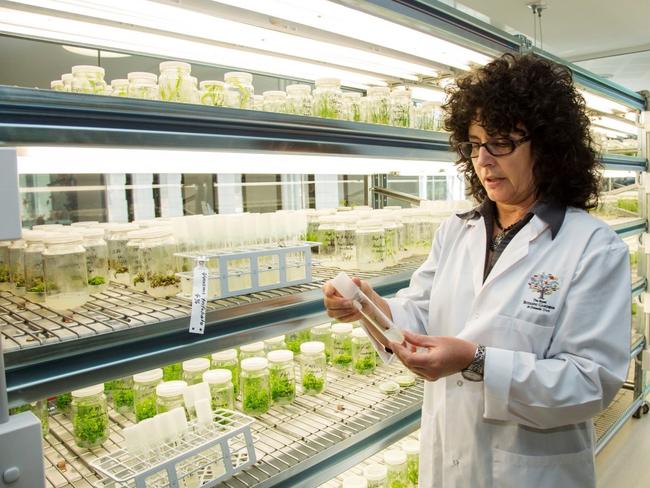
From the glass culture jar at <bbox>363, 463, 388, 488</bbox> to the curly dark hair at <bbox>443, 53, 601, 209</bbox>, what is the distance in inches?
52.5

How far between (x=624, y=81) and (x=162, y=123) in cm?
969

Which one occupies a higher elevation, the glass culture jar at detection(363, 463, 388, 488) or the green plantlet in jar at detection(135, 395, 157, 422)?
the green plantlet in jar at detection(135, 395, 157, 422)

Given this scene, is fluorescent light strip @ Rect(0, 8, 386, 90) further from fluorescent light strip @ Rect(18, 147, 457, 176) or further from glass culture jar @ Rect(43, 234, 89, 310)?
glass culture jar @ Rect(43, 234, 89, 310)

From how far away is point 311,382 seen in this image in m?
2.12

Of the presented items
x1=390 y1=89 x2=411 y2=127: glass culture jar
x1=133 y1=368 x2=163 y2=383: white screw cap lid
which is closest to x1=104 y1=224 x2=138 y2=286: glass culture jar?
x1=133 y1=368 x2=163 y2=383: white screw cap lid

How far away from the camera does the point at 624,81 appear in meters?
8.82

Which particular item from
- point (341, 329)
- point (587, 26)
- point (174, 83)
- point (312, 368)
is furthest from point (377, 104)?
point (587, 26)

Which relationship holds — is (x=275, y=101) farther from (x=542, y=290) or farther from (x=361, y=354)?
(x=361, y=354)

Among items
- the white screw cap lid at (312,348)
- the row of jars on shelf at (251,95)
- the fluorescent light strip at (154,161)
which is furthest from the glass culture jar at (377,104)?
the white screw cap lid at (312,348)

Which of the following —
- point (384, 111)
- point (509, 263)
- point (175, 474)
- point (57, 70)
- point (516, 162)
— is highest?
point (57, 70)

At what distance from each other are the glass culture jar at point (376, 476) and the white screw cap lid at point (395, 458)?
37 millimetres

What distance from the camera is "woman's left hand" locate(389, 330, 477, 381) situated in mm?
1284

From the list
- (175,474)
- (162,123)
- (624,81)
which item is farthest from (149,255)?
(624,81)

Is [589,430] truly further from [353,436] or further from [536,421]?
[353,436]
